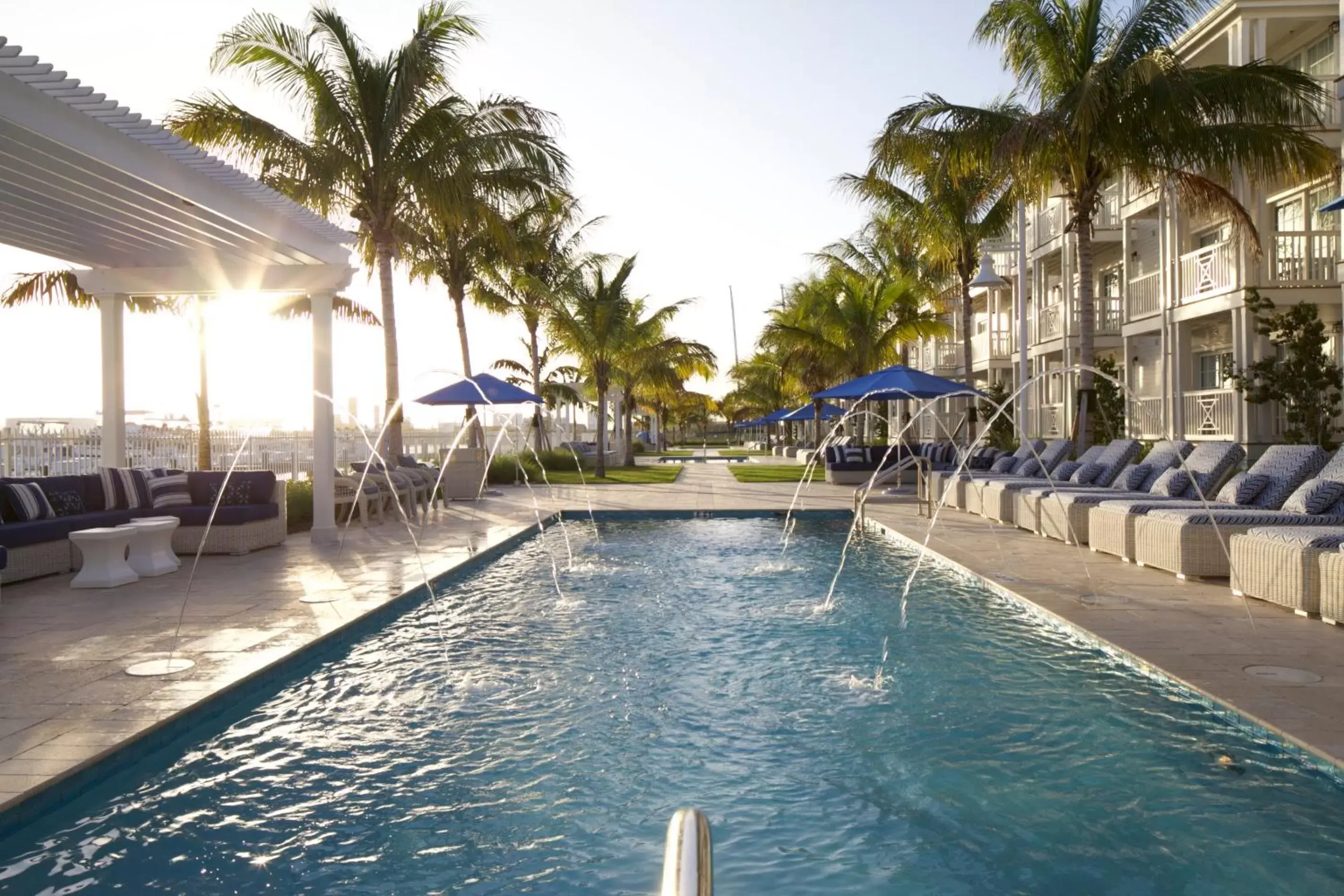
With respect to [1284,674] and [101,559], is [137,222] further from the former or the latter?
A: [1284,674]

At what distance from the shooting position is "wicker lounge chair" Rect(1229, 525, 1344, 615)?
6262 millimetres

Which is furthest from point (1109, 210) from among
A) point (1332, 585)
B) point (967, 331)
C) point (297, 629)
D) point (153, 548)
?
point (297, 629)

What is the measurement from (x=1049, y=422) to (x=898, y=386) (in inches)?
442

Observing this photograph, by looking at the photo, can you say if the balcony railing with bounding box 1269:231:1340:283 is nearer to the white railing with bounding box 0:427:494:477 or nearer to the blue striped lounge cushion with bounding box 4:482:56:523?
the white railing with bounding box 0:427:494:477

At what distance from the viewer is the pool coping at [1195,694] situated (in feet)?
12.8

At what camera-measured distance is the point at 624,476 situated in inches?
1045

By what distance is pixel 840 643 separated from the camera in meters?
6.54

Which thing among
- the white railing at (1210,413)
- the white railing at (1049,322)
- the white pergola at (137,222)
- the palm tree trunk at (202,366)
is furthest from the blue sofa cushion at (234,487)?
the white railing at (1049,322)

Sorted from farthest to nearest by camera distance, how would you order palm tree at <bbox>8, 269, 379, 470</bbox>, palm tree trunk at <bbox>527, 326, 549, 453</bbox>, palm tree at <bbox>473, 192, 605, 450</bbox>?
palm tree trunk at <bbox>527, 326, 549, 453</bbox>
palm tree at <bbox>473, 192, 605, 450</bbox>
palm tree at <bbox>8, 269, 379, 470</bbox>

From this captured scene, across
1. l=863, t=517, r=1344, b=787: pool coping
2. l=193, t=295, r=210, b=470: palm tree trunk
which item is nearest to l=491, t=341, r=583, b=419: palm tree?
l=193, t=295, r=210, b=470: palm tree trunk

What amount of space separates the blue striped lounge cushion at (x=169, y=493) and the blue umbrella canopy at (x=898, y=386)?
10717 millimetres

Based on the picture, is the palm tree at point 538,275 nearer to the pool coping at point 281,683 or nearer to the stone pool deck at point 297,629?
the stone pool deck at point 297,629

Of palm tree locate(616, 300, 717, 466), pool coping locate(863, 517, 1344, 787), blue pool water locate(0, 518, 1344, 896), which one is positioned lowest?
blue pool water locate(0, 518, 1344, 896)

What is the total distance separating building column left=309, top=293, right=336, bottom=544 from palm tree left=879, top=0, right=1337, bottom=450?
10142 mm
